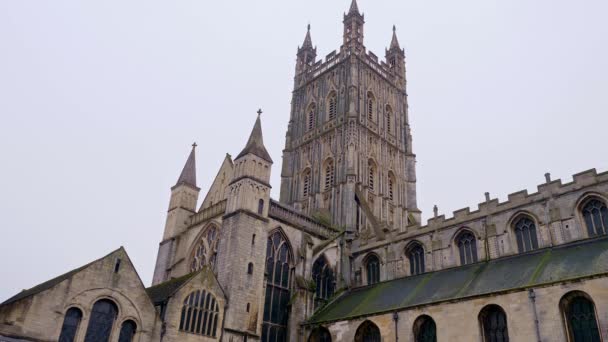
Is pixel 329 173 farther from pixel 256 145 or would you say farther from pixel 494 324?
pixel 494 324

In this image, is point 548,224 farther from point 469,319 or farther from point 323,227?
point 323,227

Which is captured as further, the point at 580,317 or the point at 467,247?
the point at 467,247

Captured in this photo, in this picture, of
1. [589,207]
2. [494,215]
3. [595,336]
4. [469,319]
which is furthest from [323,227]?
[595,336]

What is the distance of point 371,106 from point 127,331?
35374 mm

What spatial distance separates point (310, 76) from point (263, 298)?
31.9 metres

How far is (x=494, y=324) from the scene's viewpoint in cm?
2489

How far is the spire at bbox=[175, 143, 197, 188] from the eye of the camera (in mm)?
40438

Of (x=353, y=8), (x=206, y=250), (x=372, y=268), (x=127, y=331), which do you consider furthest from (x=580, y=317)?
(x=353, y=8)

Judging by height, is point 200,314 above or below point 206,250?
below

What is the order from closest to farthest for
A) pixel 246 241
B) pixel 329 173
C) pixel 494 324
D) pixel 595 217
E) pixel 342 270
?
pixel 494 324, pixel 595 217, pixel 246 241, pixel 342 270, pixel 329 173

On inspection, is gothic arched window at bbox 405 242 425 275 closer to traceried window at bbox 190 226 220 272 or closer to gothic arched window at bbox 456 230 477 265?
gothic arched window at bbox 456 230 477 265

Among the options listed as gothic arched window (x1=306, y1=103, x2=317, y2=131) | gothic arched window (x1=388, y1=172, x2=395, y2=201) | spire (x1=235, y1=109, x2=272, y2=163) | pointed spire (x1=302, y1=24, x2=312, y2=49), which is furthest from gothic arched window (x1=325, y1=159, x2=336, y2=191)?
pointed spire (x1=302, y1=24, x2=312, y2=49)

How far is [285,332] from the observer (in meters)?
32.9

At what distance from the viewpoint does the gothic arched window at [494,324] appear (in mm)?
24469
